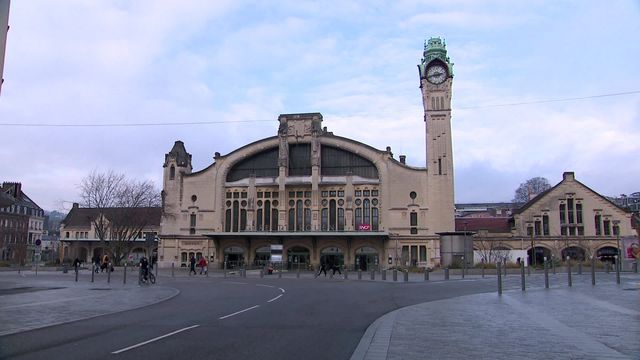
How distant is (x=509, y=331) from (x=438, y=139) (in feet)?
197

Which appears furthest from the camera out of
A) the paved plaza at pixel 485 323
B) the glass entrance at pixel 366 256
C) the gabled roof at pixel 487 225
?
the gabled roof at pixel 487 225

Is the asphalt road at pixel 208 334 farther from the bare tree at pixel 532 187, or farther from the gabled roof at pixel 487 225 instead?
the bare tree at pixel 532 187

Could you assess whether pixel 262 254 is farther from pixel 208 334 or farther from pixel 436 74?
pixel 208 334

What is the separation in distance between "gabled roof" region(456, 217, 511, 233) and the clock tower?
947cm

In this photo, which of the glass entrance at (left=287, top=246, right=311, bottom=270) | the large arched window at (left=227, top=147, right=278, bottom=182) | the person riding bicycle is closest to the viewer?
the person riding bicycle

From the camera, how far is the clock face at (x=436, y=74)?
7134 cm

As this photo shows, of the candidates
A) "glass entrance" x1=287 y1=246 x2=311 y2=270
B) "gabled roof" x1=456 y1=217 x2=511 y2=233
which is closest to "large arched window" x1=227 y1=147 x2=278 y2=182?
"glass entrance" x1=287 y1=246 x2=311 y2=270

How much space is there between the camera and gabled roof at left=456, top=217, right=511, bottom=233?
76.6 meters

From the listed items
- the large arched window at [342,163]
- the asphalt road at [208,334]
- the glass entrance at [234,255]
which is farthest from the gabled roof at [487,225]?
the asphalt road at [208,334]

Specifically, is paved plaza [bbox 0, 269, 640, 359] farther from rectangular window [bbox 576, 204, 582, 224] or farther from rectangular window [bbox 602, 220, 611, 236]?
rectangular window [bbox 602, 220, 611, 236]

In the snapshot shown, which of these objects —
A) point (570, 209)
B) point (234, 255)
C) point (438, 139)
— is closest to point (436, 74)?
point (438, 139)

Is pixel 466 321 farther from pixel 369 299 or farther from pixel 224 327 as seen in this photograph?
pixel 369 299

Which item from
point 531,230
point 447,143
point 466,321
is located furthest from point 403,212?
point 466,321

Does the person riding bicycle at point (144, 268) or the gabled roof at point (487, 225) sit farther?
the gabled roof at point (487, 225)
